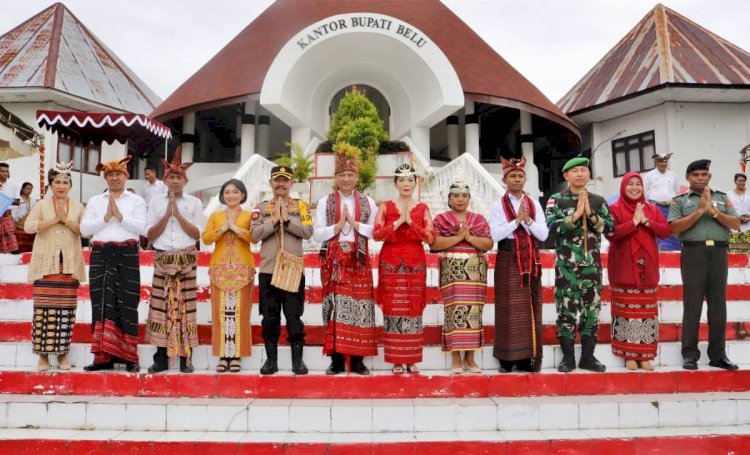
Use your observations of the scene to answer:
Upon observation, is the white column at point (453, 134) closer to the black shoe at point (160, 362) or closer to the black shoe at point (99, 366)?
the black shoe at point (160, 362)

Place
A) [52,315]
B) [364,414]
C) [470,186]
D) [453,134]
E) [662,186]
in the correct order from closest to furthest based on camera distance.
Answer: [364,414] → [52,315] → [662,186] → [470,186] → [453,134]

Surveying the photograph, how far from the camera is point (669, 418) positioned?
3.43m

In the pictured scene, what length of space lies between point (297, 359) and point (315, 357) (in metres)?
0.26

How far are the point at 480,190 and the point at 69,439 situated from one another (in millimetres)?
6969

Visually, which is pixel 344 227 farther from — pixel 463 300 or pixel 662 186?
pixel 662 186

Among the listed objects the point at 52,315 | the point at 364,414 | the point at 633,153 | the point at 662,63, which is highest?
the point at 662,63

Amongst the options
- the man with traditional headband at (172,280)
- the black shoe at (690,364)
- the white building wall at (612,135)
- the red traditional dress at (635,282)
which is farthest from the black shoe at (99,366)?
the white building wall at (612,135)

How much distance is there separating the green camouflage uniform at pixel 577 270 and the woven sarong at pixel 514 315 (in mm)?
218

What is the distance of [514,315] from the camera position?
148 inches

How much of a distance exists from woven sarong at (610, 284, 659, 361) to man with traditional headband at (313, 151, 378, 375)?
1.86 m

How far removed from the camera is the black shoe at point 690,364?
3.84m

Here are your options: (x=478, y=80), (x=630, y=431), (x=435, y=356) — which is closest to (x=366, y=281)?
(x=435, y=356)

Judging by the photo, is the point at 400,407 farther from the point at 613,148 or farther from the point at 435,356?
the point at 613,148

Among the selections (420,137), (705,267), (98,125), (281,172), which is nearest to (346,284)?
(281,172)
